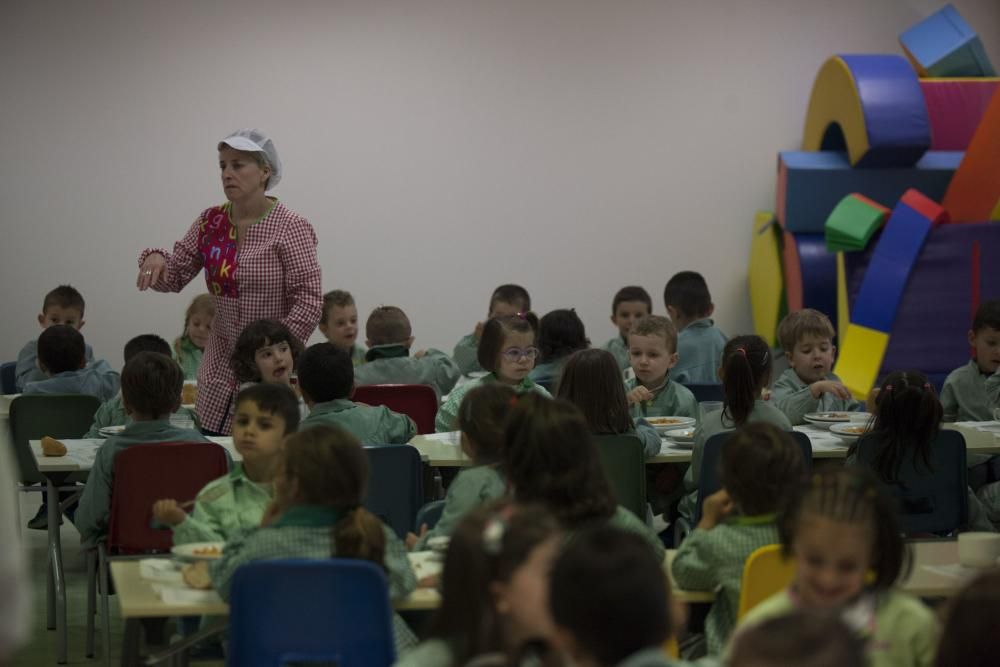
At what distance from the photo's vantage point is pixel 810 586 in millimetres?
2514

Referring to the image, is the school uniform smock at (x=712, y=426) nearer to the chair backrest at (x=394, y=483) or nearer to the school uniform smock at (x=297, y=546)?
the chair backrest at (x=394, y=483)

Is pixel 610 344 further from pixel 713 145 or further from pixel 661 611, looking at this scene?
pixel 661 611

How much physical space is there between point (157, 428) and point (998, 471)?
314 cm

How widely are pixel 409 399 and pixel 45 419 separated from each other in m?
1.49

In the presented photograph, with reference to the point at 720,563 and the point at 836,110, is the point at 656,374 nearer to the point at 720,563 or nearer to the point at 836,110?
the point at 720,563

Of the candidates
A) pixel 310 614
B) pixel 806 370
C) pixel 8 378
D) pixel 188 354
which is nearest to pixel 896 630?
pixel 310 614

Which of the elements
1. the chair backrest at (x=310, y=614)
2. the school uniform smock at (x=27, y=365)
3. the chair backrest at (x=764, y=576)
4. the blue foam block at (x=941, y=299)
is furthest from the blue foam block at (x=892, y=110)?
the chair backrest at (x=310, y=614)

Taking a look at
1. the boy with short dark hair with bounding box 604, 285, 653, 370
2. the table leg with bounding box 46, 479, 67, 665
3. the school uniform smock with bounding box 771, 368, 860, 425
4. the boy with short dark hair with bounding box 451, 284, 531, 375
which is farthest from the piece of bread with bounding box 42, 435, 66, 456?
the boy with short dark hair with bounding box 604, 285, 653, 370

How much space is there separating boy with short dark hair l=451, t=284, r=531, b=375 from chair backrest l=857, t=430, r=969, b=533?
3235mm

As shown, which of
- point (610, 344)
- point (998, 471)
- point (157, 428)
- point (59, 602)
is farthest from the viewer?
point (610, 344)

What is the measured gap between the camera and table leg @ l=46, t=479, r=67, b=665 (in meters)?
4.95

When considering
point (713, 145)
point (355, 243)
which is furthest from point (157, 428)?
point (713, 145)

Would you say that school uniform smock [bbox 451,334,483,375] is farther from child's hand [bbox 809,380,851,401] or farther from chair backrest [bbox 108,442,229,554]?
chair backrest [bbox 108,442,229,554]

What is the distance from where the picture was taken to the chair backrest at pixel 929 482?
4.53 m
